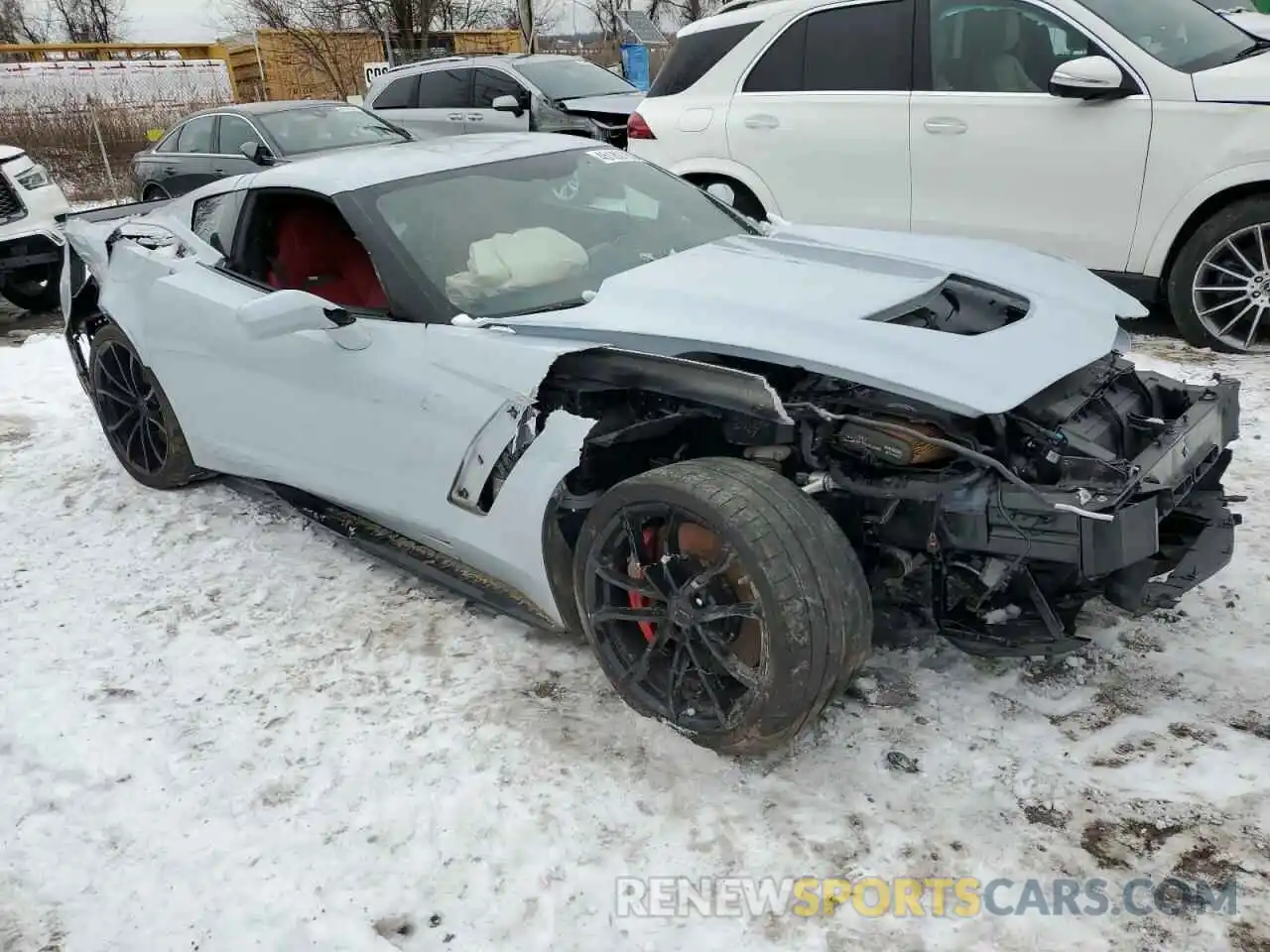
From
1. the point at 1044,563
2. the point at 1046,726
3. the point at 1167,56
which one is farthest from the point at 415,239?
the point at 1167,56

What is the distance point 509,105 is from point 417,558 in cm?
783

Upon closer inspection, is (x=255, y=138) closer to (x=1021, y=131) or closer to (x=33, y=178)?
(x=33, y=178)

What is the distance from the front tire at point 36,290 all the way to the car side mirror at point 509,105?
436 centimetres

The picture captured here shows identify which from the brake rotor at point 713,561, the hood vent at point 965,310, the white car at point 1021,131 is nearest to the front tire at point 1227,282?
the white car at point 1021,131

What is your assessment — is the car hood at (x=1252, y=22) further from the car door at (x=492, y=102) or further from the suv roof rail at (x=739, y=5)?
the car door at (x=492, y=102)

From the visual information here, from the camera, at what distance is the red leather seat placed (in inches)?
149

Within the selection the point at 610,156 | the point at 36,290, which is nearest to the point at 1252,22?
the point at 610,156

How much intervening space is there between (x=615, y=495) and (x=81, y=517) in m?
3.06

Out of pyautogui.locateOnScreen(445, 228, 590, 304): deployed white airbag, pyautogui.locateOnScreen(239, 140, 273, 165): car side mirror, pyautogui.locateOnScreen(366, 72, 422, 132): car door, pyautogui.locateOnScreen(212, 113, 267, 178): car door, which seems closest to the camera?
pyautogui.locateOnScreen(445, 228, 590, 304): deployed white airbag

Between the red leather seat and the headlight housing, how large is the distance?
20.9 feet

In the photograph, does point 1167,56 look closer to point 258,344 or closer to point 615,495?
point 615,495

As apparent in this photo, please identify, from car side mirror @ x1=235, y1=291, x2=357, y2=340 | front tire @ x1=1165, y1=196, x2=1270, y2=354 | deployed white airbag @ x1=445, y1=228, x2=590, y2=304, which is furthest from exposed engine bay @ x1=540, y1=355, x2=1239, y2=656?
front tire @ x1=1165, y1=196, x2=1270, y2=354

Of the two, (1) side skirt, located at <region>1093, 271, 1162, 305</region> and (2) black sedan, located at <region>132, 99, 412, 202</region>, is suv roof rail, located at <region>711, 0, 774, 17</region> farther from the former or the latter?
(2) black sedan, located at <region>132, 99, 412, 202</region>

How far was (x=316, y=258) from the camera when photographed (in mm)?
4012
